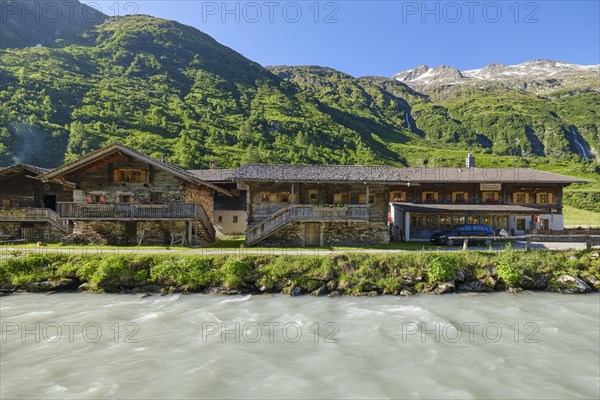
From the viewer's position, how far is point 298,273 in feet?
61.1

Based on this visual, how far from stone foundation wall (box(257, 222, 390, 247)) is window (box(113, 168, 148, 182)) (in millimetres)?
10660

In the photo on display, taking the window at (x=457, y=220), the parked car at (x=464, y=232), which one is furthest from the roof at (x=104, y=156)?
the window at (x=457, y=220)

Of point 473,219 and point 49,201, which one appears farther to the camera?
point 473,219

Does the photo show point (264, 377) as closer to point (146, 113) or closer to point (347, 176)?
point (347, 176)

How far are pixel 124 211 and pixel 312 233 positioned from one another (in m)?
14.0

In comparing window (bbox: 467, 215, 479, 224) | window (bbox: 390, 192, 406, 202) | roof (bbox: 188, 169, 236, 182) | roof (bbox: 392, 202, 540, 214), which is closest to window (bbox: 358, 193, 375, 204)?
roof (bbox: 392, 202, 540, 214)

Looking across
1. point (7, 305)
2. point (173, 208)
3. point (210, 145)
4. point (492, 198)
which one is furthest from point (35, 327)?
point (210, 145)

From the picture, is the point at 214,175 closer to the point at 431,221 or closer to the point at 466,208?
the point at 431,221

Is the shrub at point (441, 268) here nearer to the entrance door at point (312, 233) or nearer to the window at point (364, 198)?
the window at point (364, 198)

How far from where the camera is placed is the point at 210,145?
9056cm

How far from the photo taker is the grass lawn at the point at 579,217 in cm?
4628

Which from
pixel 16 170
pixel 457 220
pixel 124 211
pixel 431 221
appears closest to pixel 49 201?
pixel 16 170

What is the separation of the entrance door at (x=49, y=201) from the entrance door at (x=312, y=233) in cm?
2401

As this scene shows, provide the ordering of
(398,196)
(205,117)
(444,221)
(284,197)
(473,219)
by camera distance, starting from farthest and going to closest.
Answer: (205,117) < (398,196) < (473,219) < (444,221) < (284,197)
